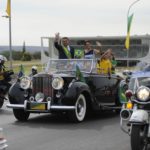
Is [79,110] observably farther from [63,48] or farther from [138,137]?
[138,137]

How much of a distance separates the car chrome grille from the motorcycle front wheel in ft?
13.2

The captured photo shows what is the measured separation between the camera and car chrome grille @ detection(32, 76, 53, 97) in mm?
10755

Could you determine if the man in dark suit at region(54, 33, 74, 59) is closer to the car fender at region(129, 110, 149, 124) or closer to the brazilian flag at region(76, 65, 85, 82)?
the brazilian flag at region(76, 65, 85, 82)

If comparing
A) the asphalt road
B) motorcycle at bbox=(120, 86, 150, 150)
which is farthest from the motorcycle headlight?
motorcycle at bbox=(120, 86, 150, 150)

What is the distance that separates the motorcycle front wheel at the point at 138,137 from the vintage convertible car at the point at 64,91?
3.57 m

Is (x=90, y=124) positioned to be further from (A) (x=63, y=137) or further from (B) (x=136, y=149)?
(B) (x=136, y=149)

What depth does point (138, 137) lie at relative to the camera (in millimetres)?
6844

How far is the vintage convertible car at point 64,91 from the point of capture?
34.7 ft

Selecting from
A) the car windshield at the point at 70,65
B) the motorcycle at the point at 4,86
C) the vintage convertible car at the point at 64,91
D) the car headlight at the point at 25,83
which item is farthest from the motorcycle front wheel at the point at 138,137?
the motorcycle at the point at 4,86

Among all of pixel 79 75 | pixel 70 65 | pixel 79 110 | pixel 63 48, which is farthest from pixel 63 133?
pixel 63 48

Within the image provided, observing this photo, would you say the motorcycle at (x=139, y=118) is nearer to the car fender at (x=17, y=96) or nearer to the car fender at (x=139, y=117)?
the car fender at (x=139, y=117)

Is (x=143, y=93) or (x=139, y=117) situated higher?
(x=143, y=93)

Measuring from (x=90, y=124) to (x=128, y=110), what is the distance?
325cm

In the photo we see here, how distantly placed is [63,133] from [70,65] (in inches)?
116
